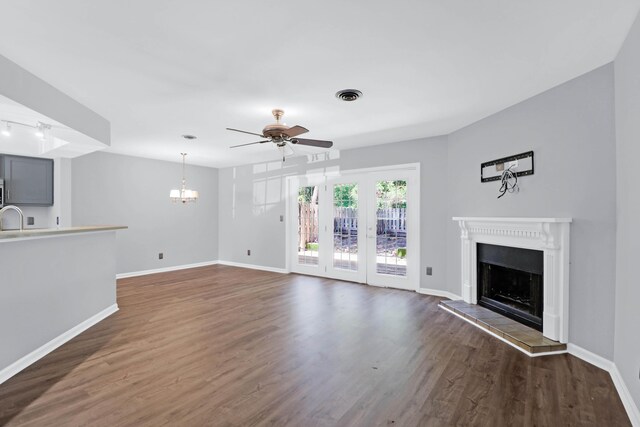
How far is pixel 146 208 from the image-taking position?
6.56 metres

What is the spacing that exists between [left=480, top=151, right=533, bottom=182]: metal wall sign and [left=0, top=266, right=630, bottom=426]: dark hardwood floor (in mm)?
1813

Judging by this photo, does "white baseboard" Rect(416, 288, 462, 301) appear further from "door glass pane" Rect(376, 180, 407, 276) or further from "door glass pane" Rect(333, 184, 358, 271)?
"door glass pane" Rect(333, 184, 358, 271)

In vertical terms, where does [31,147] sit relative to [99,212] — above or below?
above

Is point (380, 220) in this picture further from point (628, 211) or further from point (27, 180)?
point (27, 180)

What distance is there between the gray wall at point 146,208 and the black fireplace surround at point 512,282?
6102 millimetres

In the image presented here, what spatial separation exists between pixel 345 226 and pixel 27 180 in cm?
512

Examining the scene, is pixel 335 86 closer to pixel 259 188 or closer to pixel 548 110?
pixel 548 110

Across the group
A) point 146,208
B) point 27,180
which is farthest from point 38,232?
point 146,208

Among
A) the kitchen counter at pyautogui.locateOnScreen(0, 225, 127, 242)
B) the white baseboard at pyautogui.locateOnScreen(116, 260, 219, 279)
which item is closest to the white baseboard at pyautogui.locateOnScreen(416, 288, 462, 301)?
the kitchen counter at pyautogui.locateOnScreen(0, 225, 127, 242)

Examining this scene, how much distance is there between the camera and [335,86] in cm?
299

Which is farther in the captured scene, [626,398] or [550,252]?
[550,252]

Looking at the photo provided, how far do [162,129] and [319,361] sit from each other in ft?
12.5

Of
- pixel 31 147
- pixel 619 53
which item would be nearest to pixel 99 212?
pixel 31 147

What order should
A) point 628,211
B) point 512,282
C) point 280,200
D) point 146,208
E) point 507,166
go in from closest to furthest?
point 628,211 → point 507,166 → point 512,282 → point 146,208 → point 280,200
